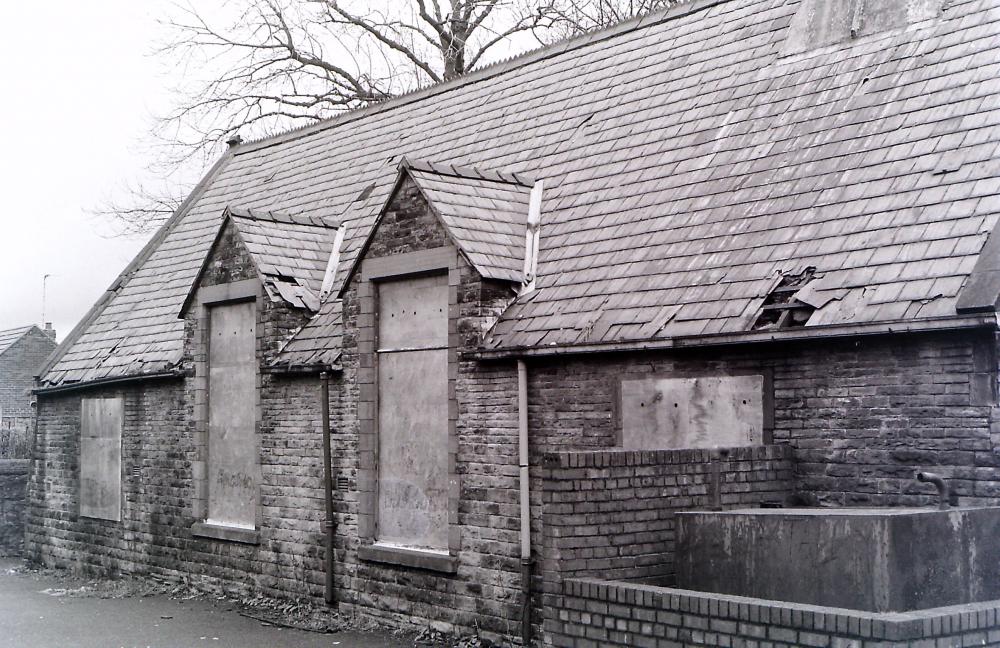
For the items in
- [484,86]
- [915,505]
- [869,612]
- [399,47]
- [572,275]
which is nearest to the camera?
[869,612]

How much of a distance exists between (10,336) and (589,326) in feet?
135

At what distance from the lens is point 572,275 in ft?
40.2

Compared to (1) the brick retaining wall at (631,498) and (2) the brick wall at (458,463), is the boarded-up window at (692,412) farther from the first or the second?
(2) the brick wall at (458,463)

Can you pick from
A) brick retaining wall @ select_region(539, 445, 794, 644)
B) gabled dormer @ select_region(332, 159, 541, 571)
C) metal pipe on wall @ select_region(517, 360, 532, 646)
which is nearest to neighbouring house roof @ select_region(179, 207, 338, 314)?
gabled dormer @ select_region(332, 159, 541, 571)

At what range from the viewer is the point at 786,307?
384 inches

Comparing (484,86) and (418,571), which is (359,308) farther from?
(484,86)

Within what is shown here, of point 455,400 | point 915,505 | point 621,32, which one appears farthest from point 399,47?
point 915,505

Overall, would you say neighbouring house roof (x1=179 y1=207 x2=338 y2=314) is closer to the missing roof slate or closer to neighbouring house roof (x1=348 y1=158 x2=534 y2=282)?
neighbouring house roof (x1=348 y1=158 x2=534 y2=282)

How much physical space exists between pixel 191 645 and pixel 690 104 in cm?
822

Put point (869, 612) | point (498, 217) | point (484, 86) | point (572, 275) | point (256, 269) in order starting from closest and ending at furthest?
point (869, 612) < point (572, 275) < point (498, 217) < point (256, 269) < point (484, 86)

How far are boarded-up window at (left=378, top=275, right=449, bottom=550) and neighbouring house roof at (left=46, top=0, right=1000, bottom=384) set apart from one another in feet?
3.44

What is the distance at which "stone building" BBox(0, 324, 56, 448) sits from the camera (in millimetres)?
48281

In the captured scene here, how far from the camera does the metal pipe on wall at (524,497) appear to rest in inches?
427

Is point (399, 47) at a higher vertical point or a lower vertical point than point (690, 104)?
higher
